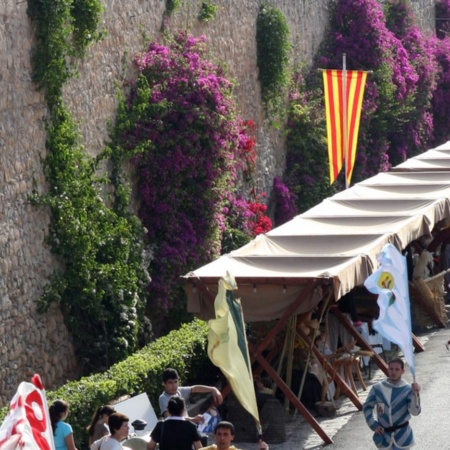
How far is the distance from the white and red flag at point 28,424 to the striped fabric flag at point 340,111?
46.5 ft

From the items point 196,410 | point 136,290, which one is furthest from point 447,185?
point 196,410

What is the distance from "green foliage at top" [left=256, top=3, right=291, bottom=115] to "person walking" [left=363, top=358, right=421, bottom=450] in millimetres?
13559

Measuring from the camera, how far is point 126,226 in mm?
17266

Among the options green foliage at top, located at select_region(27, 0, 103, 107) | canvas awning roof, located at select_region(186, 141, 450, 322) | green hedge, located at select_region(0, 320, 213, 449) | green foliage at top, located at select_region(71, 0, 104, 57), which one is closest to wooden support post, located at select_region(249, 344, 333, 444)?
canvas awning roof, located at select_region(186, 141, 450, 322)

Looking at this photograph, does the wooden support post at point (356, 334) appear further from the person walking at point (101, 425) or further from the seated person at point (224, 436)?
the seated person at point (224, 436)

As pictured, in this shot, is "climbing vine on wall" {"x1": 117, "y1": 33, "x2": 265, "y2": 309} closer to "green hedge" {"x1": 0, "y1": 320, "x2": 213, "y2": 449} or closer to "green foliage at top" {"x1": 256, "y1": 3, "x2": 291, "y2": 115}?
"green hedge" {"x1": 0, "y1": 320, "x2": 213, "y2": 449}

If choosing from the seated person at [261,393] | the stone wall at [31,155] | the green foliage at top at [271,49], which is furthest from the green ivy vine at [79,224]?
the green foliage at top at [271,49]

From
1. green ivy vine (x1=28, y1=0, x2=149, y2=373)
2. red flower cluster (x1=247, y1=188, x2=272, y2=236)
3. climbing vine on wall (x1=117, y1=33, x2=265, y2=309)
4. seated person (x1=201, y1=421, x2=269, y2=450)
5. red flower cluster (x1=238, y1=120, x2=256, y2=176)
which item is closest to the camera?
seated person (x1=201, y1=421, x2=269, y2=450)

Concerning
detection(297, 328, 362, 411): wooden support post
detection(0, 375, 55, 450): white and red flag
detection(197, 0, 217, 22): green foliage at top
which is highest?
detection(197, 0, 217, 22): green foliage at top

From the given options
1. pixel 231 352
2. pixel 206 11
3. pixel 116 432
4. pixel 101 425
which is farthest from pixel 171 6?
pixel 116 432

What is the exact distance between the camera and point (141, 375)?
1366 cm

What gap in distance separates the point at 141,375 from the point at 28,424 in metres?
6.13

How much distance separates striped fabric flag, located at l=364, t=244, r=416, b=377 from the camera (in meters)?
10.8

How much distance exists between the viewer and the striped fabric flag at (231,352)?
31.6ft
